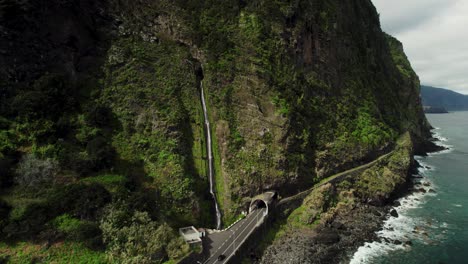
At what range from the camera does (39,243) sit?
82.2 feet

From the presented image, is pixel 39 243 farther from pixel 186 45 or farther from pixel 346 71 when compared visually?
pixel 346 71

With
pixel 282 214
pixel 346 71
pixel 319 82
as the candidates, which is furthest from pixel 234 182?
pixel 346 71

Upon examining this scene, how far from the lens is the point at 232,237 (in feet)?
113

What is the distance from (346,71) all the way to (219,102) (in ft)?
126

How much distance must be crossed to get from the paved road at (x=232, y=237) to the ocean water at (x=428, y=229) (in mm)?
13967

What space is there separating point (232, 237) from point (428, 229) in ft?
111

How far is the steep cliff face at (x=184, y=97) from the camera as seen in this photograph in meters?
34.6

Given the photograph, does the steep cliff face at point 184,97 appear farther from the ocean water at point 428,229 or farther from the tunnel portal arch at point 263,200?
the ocean water at point 428,229

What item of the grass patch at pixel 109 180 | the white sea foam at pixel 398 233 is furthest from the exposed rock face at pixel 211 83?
the white sea foam at pixel 398 233

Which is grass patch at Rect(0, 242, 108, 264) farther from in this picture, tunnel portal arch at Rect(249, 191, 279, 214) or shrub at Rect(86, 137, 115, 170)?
tunnel portal arch at Rect(249, 191, 279, 214)

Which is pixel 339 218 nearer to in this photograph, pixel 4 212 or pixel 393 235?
pixel 393 235

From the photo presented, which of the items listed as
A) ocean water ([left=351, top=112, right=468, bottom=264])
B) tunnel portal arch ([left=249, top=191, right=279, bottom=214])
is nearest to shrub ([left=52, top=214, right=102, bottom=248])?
tunnel portal arch ([left=249, top=191, right=279, bottom=214])

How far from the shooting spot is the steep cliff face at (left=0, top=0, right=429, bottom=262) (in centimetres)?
3462

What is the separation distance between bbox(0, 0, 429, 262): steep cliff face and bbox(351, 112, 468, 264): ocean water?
1320cm
